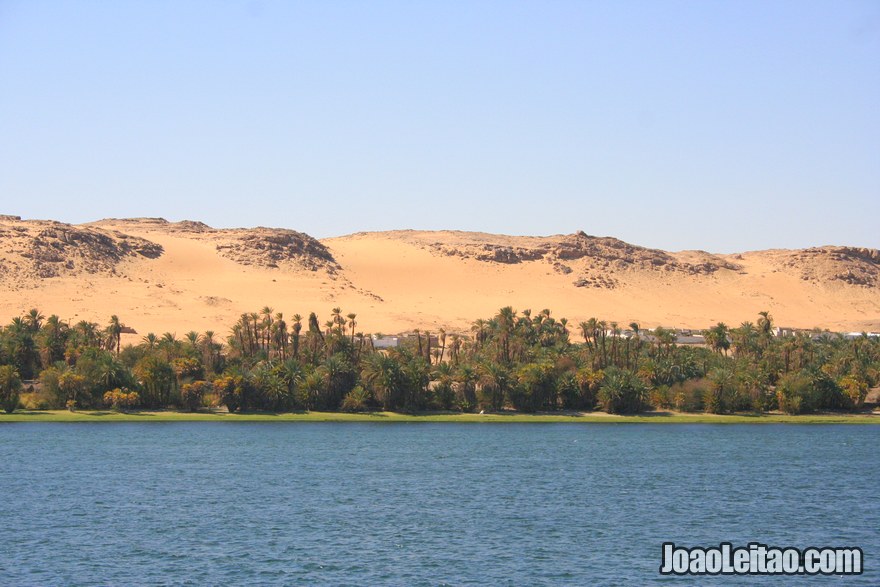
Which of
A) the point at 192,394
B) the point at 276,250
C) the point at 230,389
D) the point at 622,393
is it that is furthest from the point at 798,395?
the point at 276,250

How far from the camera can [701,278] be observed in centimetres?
17950

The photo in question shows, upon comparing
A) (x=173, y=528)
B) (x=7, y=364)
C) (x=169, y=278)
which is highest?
(x=169, y=278)

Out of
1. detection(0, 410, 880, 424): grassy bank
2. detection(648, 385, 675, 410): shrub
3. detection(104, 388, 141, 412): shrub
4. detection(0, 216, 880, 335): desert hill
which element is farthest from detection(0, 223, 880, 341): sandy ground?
detection(648, 385, 675, 410): shrub

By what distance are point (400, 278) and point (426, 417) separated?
8318 centimetres

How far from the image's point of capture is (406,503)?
4888cm

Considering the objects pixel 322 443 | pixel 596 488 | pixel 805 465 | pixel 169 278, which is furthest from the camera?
pixel 169 278

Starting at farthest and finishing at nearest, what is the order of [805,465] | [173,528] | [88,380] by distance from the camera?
[88,380]
[805,465]
[173,528]

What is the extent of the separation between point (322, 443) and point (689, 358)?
37089 mm

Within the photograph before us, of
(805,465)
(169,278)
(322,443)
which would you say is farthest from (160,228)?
(805,465)

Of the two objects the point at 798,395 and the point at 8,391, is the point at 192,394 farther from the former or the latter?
the point at 798,395

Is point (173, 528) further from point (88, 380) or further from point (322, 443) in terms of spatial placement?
point (88, 380)

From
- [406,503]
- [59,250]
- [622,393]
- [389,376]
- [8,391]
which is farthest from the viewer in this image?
[59,250]

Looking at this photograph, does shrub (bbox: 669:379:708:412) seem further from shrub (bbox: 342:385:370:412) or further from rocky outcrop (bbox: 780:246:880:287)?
rocky outcrop (bbox: 780:246:880:287)

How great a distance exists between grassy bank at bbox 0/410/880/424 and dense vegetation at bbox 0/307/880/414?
1223 mm
